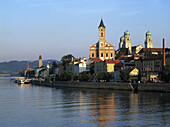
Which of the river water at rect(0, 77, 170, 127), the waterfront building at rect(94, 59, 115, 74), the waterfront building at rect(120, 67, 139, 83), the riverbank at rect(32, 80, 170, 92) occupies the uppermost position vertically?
the waterfront building at rect(94, 59, 115, 74)

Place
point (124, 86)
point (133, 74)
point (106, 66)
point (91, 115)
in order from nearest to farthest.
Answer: point (91, 115), point (124, 86), point (133, 74), point (106, 66)

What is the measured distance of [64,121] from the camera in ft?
180

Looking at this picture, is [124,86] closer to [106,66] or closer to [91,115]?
[106,66]

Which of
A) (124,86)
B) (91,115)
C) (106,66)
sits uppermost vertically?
(106,66)

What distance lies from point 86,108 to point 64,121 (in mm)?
14607

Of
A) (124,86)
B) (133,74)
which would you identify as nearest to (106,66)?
(133,74)

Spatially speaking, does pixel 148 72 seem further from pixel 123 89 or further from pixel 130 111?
pixel 130 111

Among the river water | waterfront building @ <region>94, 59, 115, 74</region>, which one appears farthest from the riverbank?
the river water

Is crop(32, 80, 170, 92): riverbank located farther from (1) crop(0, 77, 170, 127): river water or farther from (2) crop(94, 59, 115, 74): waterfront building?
(1) crop(0, 77, 170, 127): river water

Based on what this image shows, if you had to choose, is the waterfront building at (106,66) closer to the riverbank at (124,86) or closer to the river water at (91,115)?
the riverbank at (124,86)

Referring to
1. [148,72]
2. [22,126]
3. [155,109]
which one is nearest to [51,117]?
[22,126]

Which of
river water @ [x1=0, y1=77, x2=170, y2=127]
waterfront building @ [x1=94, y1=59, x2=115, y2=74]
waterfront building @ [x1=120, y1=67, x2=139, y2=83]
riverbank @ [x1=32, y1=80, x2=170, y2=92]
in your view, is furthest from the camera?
waterfront building @ [x1=94, y1=59, x2=115, y2=74]

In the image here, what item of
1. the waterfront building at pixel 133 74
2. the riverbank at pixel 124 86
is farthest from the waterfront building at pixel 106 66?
the waterfront building at pixel 133 74

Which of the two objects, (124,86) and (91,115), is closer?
(91,115)
